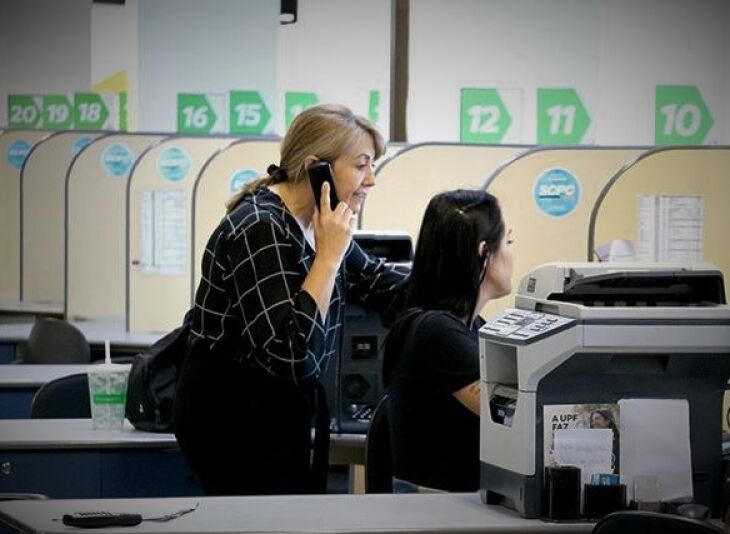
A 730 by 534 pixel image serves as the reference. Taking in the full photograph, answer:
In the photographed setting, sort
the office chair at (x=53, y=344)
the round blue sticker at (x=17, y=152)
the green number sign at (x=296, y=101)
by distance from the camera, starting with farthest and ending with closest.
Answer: the green number sign at (x=296, y=101) < the round blue sticker at (x=17, y=152) < the office chair at (x=53, y=344)

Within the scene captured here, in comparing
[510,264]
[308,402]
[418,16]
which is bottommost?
[308,402]

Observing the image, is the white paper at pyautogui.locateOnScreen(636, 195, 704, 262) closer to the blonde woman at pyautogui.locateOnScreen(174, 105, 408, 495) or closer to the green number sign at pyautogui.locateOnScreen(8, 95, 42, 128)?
the blonde woman at pyautogui.locateOnScreen(174, 105, 408, 495)

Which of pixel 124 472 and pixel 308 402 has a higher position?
pixel 308 402

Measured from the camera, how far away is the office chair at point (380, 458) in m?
3.56

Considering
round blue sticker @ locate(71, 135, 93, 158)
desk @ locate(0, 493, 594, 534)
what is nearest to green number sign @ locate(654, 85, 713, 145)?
round blue sticker @ locate(71, 135, 93, 158)

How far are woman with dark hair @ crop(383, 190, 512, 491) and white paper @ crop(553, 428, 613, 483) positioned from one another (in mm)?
311

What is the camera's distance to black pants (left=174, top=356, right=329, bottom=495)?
305 centimetres

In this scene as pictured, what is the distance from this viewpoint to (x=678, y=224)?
5.37 meters

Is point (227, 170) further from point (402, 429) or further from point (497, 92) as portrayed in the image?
point (402, 429)

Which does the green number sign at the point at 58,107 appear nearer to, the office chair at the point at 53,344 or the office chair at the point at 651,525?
the office chair at the point at 53,344

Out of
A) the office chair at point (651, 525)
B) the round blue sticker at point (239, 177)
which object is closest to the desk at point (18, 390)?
the round blue sticker at point (239, 177)

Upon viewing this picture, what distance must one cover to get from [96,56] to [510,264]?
5.50 meters

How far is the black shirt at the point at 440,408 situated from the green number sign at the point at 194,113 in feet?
17.2

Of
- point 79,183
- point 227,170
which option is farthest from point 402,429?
point 79,183
